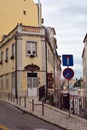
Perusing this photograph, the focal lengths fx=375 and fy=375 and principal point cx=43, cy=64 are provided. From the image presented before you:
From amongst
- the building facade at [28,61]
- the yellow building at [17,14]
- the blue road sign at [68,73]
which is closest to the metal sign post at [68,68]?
the blue road sign at [68,73]

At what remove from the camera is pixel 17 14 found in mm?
56094

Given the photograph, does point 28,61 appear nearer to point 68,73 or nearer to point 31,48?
point 31,48

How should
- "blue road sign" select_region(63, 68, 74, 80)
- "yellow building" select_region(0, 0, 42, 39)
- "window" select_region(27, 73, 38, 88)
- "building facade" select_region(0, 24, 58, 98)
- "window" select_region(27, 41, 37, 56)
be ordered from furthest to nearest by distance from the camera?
1. "yellow building" select_region(0, 0, 42, 39)
2. "window" select_region(27, 41, 37, 56)
3. "window" select_region(27, 73, 38, 88)
4. "building facade" select_region(0, 24, 58, 98)
5. "blue road sign" select_region(63, 68, 74, 80)

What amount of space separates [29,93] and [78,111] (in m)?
20.6

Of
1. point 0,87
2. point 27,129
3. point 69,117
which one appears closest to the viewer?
point 27,129

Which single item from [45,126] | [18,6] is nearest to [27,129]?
[45,126]

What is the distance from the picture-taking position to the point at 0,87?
5128 cm

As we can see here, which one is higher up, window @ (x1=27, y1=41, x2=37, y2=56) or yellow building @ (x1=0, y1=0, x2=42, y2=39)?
→ yellow building @ (x1=0, y1=0, x2=42, y2=39)

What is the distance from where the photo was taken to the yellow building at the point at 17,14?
55281mm

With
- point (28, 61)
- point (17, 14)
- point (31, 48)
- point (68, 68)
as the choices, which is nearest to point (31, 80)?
point (28, 61)

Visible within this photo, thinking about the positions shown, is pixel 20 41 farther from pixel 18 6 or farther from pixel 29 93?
pixel 18 6

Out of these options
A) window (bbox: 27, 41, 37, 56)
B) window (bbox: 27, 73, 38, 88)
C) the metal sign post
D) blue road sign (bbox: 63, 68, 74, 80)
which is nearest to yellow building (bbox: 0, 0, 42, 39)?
window (bbox: 27, 41, 37, 56)

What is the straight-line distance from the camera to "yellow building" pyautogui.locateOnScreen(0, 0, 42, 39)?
55281mm

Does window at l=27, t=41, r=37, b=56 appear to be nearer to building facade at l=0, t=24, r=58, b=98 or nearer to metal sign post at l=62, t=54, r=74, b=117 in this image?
building facade at l=0, t=24, r=58, b=98
